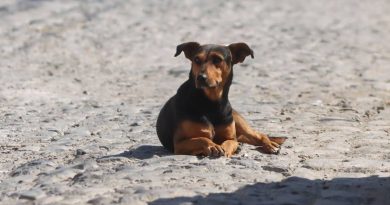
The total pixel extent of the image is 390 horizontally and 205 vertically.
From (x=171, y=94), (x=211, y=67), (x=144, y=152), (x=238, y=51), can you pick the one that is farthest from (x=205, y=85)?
(x=171, y=94)

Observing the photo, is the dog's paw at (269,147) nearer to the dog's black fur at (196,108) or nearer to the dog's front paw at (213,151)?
the dog's black fur at (196,108)

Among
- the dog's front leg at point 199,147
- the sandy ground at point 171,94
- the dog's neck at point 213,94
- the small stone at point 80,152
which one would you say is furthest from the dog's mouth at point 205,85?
the small stone at point 80,152

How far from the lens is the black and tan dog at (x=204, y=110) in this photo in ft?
27.4

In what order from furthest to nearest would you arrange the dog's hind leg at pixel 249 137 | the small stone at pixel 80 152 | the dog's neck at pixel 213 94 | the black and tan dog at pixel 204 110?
the dog's hind leg at pixel 249 137
the small stone at pixel 80 152
the dog's neck at pixel 213 94
the black and tan dog at pixel 204 110

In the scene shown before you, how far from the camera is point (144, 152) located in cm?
885

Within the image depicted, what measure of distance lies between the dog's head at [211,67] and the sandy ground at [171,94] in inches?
25.7

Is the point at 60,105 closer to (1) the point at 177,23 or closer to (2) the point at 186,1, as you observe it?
(1) the point at 177,23

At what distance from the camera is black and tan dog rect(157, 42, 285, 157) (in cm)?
836

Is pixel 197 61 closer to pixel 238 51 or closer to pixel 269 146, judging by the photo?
pixel 238 51

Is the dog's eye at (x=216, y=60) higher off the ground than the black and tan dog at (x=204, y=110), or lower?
higher

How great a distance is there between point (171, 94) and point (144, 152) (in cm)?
475

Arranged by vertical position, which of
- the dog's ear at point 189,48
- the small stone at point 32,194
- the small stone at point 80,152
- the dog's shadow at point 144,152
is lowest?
the small stone at point 80,152

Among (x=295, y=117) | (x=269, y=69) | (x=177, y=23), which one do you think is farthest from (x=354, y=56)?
(x=295, y=117)

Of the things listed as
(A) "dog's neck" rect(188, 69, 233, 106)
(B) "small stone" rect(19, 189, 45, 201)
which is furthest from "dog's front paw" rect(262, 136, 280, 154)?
(B) "small stone" rect(19, 189, 45, 201)
